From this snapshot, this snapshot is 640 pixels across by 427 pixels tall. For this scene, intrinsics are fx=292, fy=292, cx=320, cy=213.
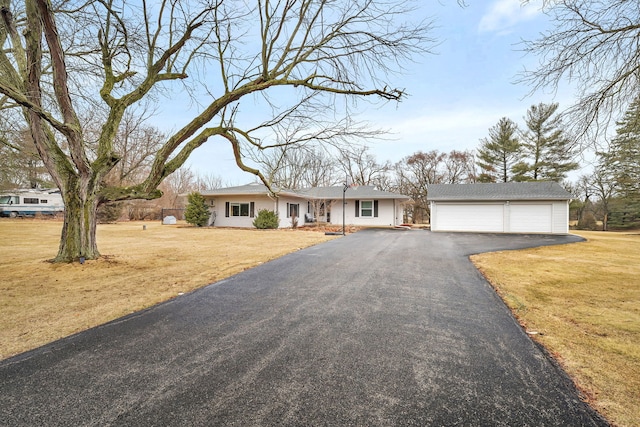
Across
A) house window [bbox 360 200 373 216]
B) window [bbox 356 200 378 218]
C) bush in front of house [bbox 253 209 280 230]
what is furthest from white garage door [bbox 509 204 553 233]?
bush in front of house [bbox 253 209 280 230]

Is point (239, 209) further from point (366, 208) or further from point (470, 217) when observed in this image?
point (470, 217)

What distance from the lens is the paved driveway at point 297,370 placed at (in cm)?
188

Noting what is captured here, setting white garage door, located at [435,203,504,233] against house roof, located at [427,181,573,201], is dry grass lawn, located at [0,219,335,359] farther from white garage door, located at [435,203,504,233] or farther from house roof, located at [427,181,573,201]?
house roof, located at [427,181,573,201]

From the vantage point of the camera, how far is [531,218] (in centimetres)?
1798

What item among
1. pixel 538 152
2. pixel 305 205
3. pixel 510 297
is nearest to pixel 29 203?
pixel 305 205

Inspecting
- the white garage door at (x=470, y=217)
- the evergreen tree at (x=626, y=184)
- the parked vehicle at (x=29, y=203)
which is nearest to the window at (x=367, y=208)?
the white garage door at (x=470, y=217)

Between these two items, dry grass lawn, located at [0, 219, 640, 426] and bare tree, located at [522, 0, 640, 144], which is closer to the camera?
dry grass lawn, located at [0, 219, 640, 426]

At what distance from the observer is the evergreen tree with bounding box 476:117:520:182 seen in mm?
28859

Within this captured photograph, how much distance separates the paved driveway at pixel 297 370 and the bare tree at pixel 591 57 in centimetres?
363

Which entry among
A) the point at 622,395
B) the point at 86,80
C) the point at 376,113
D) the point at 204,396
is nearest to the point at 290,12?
the point at 376,113

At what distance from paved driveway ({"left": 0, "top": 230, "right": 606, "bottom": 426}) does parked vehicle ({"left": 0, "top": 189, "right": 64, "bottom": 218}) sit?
31.1 m

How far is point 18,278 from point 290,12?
289 inches

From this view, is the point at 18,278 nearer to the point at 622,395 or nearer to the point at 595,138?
the point at 622,395

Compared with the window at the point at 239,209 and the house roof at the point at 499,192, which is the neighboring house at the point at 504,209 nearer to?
the house roof at the point at 499,192
